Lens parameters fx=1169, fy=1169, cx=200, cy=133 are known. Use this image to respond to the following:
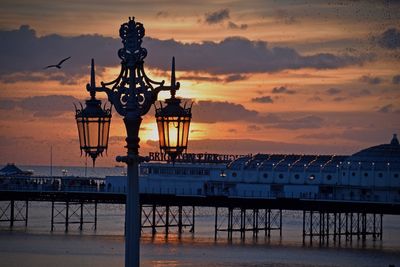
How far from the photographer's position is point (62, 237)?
331ft

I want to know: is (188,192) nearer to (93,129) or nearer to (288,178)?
(288,178)

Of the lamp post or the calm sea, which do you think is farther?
the calm sea

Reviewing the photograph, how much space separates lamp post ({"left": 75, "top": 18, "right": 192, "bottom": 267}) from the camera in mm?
15258

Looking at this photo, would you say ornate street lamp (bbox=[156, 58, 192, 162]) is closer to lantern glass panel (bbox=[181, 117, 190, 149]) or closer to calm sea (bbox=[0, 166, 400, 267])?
lantern glass panel (bbox=[181, 117, 190, 149])

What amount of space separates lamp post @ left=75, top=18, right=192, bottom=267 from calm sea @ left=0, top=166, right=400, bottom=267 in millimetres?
60647

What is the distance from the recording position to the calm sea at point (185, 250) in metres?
78.6

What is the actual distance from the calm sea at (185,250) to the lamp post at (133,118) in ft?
199

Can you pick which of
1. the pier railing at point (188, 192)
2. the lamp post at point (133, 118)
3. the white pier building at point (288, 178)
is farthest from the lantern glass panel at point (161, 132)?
the white pier building at point (288, 178)

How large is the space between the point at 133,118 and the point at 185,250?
72366mm

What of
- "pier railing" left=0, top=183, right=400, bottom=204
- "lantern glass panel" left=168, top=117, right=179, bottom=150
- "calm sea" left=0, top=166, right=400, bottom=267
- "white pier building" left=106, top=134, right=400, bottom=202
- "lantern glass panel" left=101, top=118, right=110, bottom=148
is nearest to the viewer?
"lantern glass panel" left=168, top=117, right=179, bottom=150

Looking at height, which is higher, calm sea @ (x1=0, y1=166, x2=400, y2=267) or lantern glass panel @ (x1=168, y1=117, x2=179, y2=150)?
lantern glass panel @ (x1=168, y1=117, x2=179, y2=150)

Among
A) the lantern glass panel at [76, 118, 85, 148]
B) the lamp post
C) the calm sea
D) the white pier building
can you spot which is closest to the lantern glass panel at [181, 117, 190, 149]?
the lamp post

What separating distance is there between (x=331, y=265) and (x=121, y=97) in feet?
208

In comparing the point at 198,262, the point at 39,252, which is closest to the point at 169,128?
the point at 198,262
